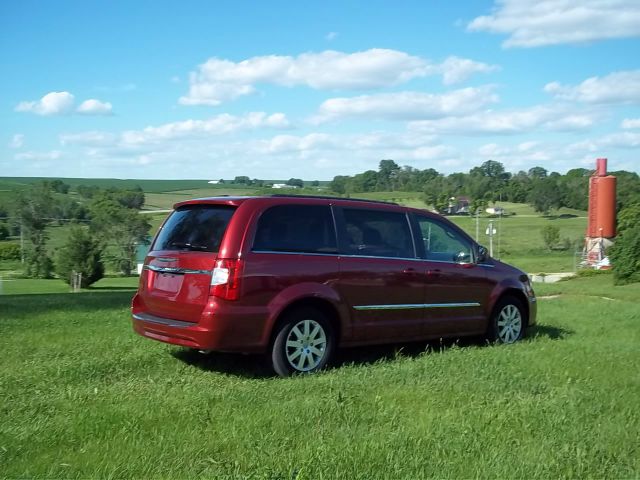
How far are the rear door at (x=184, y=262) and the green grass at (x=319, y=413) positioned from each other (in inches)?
25.5

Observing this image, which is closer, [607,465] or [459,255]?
[607,465]

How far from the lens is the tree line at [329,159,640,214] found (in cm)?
7488

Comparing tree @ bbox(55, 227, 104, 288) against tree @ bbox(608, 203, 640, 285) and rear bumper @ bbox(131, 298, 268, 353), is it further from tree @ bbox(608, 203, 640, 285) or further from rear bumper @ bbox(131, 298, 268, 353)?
rear bumper @ bbox(131, 298, 268, 353)

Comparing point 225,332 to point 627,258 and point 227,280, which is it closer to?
point 227,280

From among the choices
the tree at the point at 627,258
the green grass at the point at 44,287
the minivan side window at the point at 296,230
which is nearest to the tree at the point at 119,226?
the green grass at the point at 44,287

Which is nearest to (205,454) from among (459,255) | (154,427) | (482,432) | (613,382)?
(154,427)

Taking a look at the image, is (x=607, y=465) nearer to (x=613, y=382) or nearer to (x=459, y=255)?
(x=613, y=382)

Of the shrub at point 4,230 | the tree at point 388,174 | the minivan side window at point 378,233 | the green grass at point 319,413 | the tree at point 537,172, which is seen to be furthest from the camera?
the tree at point 537,172

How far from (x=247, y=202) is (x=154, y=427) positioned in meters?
2.48

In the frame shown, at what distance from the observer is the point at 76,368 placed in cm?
628

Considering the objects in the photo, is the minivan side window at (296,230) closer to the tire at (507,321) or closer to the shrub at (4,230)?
the tire at (507,321)

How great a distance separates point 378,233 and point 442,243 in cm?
109

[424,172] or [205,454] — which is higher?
[424,172]

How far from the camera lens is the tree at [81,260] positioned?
4834 cm
